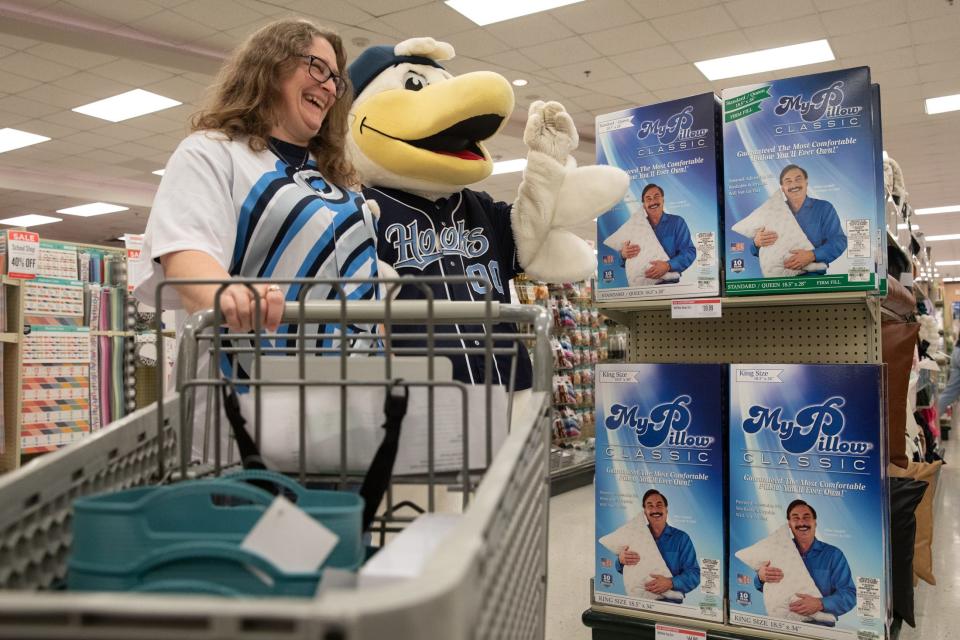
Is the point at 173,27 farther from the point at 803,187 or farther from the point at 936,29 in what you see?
the point at 936,29

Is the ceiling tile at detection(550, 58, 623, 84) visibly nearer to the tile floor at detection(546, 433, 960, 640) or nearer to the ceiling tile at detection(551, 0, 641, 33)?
Answer: the ceiling tile at detection(551, 0, 641, 33)

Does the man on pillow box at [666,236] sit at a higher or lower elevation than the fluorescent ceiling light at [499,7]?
lower

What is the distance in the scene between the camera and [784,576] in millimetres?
2133

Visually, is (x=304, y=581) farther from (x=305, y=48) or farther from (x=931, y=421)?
(x=931, y=421)

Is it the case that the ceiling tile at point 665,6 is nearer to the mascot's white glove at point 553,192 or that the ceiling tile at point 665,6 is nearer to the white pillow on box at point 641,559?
the mascot's white glove at point 553,192

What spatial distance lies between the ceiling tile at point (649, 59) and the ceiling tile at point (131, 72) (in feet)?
14.1

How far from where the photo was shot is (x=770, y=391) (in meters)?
2.16

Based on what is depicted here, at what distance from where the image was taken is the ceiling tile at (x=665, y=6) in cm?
596

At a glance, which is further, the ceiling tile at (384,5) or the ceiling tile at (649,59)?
the ceiling tile at (649,59)

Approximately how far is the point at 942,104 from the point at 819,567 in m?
8.06

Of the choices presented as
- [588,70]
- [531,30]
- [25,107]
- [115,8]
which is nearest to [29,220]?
[25,107]

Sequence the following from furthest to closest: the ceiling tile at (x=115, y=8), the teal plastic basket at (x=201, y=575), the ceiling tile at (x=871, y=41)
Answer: the ceiling tile at (x=871, y=41), the ceiling tile at (x=115, y=8), the teal plastic basket at (x=201, y=575)

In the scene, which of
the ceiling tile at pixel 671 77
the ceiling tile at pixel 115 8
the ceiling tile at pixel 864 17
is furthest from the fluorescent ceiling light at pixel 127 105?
the ceiling tile at pixel 864 17

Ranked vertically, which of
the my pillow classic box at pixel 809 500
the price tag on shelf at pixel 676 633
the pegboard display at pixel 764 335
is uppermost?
the pegboard display at pixel 764 335
